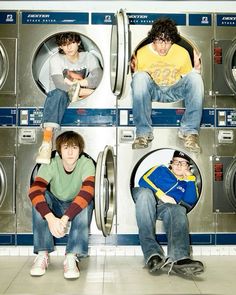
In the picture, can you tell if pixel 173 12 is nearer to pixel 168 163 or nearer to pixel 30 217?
pixel 168 163

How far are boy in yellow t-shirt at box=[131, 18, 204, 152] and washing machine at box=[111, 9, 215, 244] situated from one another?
0.07 metres

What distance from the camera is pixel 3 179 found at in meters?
3.36

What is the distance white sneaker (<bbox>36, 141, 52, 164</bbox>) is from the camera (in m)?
3.12

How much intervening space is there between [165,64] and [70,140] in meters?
1.03

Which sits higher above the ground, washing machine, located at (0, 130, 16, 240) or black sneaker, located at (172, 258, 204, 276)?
washing machine, located at (0, 130, 16, 240)

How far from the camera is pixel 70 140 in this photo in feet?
10.4

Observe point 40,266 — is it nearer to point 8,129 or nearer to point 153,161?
point 8,129

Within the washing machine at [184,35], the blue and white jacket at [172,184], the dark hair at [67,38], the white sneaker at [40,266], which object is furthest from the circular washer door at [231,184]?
the dark hair at [67,38]

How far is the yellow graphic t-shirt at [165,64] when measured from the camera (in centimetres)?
341

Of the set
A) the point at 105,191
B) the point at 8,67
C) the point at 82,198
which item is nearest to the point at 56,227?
the point at 82,198

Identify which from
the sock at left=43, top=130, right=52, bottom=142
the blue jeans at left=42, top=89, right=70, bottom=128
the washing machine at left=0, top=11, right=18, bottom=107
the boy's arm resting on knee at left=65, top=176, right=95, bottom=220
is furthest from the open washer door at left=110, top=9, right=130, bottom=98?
the washing machine at left=0, top=11, right=18, bottom=107

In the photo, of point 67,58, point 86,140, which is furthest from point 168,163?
point 67,58

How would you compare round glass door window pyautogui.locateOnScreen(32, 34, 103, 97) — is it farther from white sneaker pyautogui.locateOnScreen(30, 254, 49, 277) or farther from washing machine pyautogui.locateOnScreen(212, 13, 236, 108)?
white sneaker pyautogui.locateOnScreen(30, 254, 49, 277)

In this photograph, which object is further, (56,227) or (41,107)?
(41,107)
